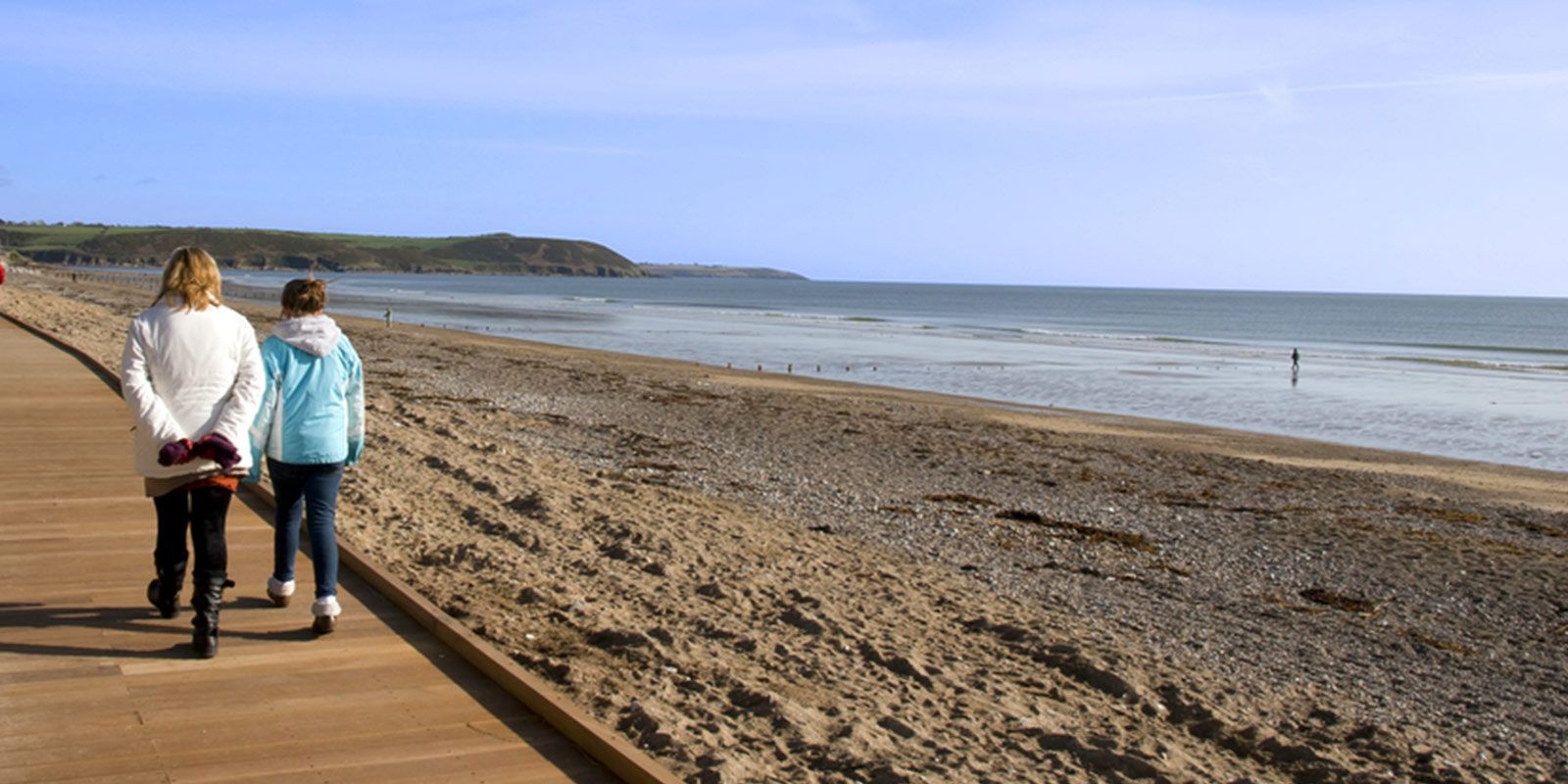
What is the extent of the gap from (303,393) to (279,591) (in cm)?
99

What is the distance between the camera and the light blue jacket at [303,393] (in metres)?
5.27

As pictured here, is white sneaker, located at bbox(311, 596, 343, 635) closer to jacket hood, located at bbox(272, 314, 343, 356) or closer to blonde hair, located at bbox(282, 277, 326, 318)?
Answer: jacket hood, located at bbox(272, 314, 343, 356)

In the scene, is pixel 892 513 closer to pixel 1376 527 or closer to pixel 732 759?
pixel 1376 527

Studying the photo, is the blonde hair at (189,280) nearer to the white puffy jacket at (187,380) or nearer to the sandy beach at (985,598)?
the white puffy jacket at (187,380)

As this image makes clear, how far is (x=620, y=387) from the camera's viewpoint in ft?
78.6

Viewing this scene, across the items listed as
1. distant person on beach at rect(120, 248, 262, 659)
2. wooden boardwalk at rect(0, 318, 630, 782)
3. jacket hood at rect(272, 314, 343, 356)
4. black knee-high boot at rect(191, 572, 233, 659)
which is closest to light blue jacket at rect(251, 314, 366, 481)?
jacket hood at rect(272, 314, 343, 356)

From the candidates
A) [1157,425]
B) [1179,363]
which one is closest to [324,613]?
[1157,425]

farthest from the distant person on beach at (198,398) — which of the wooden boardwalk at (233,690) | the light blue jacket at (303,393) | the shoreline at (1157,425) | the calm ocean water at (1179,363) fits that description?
→ the calm ocean water at (1179,363)

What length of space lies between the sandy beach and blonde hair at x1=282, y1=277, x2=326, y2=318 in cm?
169

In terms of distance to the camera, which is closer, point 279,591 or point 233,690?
point 233,690

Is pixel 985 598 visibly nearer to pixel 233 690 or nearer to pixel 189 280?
pixel 233 690

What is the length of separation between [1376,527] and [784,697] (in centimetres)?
871

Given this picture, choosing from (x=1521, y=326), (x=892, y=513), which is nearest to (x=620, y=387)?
(x=892, y=513)

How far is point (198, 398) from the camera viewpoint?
16.4 ft
